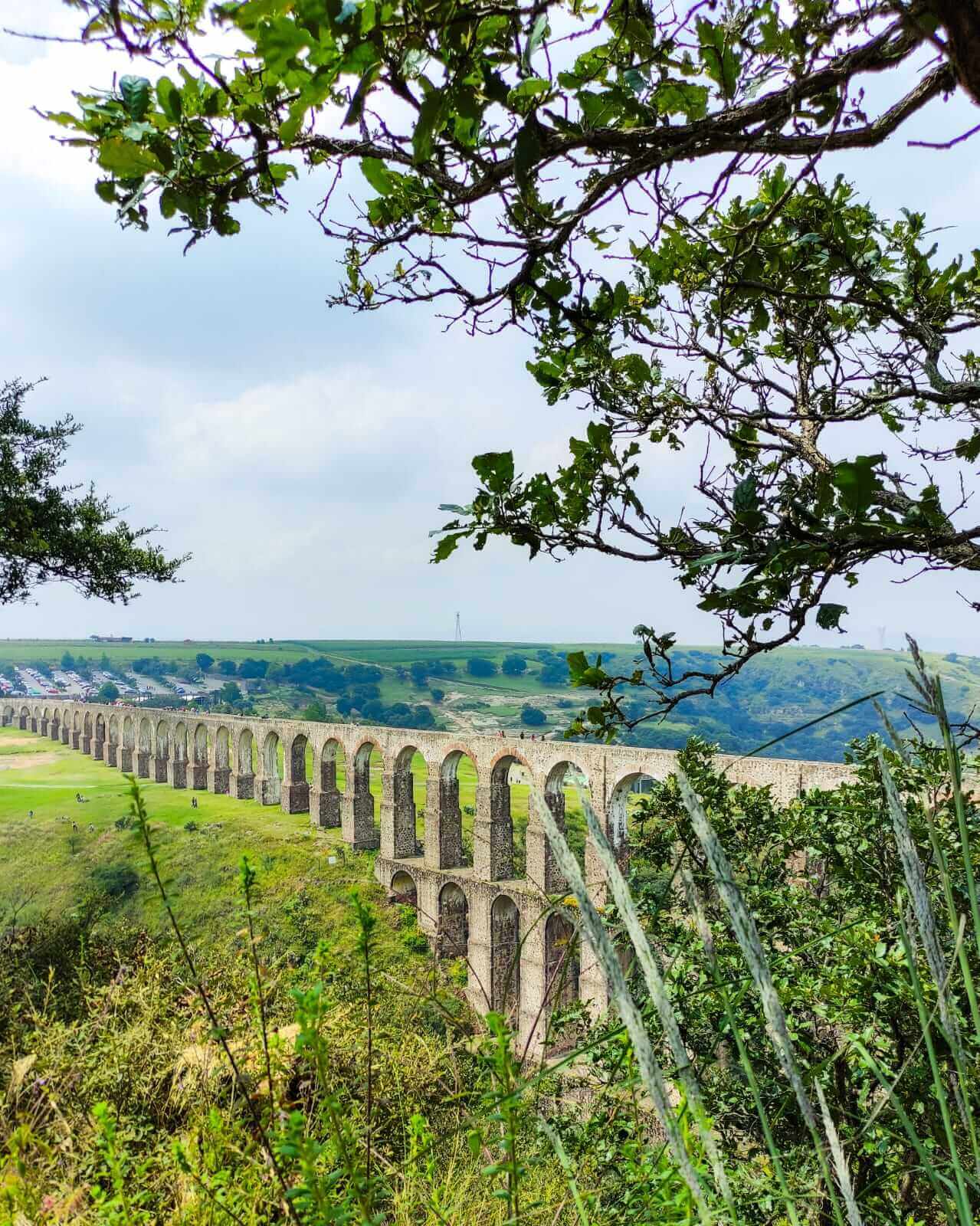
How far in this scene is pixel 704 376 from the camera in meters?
4.29

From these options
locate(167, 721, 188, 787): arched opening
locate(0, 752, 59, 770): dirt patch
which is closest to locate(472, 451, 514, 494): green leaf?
locate(167, 721, 188, 787): arched opening

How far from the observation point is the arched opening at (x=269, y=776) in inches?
2012

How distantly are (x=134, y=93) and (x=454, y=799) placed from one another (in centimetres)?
3625

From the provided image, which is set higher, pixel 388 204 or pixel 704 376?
pixel 388 204

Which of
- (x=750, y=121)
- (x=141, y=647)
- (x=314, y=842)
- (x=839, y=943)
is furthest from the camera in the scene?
(x=141, y=647)

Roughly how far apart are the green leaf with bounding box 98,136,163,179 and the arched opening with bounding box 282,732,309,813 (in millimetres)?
48302

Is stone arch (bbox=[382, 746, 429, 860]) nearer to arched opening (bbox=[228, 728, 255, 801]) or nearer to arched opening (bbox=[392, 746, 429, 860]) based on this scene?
arched opening (bbox=[392, 746, 429, 860])

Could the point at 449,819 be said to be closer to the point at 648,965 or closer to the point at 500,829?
the point at 500,829

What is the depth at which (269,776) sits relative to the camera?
5166 cm

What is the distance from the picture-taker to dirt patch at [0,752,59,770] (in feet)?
210

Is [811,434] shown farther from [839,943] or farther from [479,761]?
[479,761]

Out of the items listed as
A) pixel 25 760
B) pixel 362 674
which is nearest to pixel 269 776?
pixel 25 760

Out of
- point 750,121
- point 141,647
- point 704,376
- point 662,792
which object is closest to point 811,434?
point 704,376

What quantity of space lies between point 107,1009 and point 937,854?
4.89 meters
